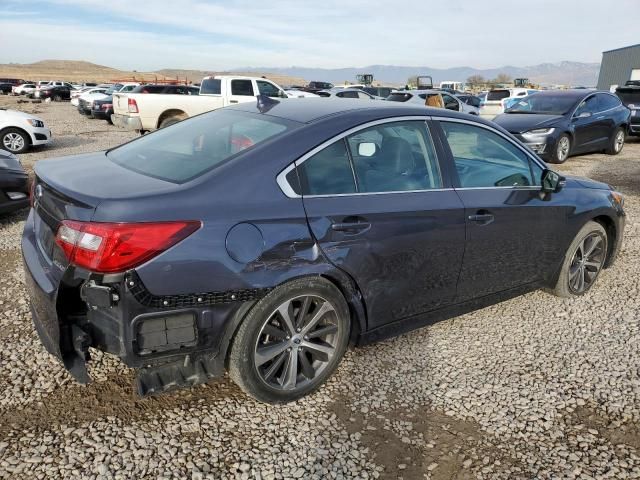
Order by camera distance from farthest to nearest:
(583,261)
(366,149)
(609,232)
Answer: (609,232), (583,261), (366,149)

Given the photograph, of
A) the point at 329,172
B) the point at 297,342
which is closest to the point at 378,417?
the point at 297,342

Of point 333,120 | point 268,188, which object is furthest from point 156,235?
point 333,120

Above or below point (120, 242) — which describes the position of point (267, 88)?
above

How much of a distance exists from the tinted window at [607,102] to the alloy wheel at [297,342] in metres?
12.0

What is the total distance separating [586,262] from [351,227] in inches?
106

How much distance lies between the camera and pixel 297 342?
2.72 meters

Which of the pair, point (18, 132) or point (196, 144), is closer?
point (196, 144)

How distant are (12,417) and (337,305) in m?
1.78

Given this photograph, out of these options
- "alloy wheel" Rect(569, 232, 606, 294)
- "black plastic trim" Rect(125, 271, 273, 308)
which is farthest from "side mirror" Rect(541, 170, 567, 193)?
"black plastic trim" Rect(125, 271, 273, 308)

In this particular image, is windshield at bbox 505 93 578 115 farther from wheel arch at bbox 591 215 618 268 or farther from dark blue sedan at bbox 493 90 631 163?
wheel arch at bbox 591 215 618 268

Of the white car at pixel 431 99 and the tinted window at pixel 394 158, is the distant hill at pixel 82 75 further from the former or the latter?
the tinted window at pixel 394 158

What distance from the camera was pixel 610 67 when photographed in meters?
53.0

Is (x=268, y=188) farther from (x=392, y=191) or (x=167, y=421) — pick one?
(x=167, y=421)

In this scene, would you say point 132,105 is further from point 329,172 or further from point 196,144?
point 329,172
